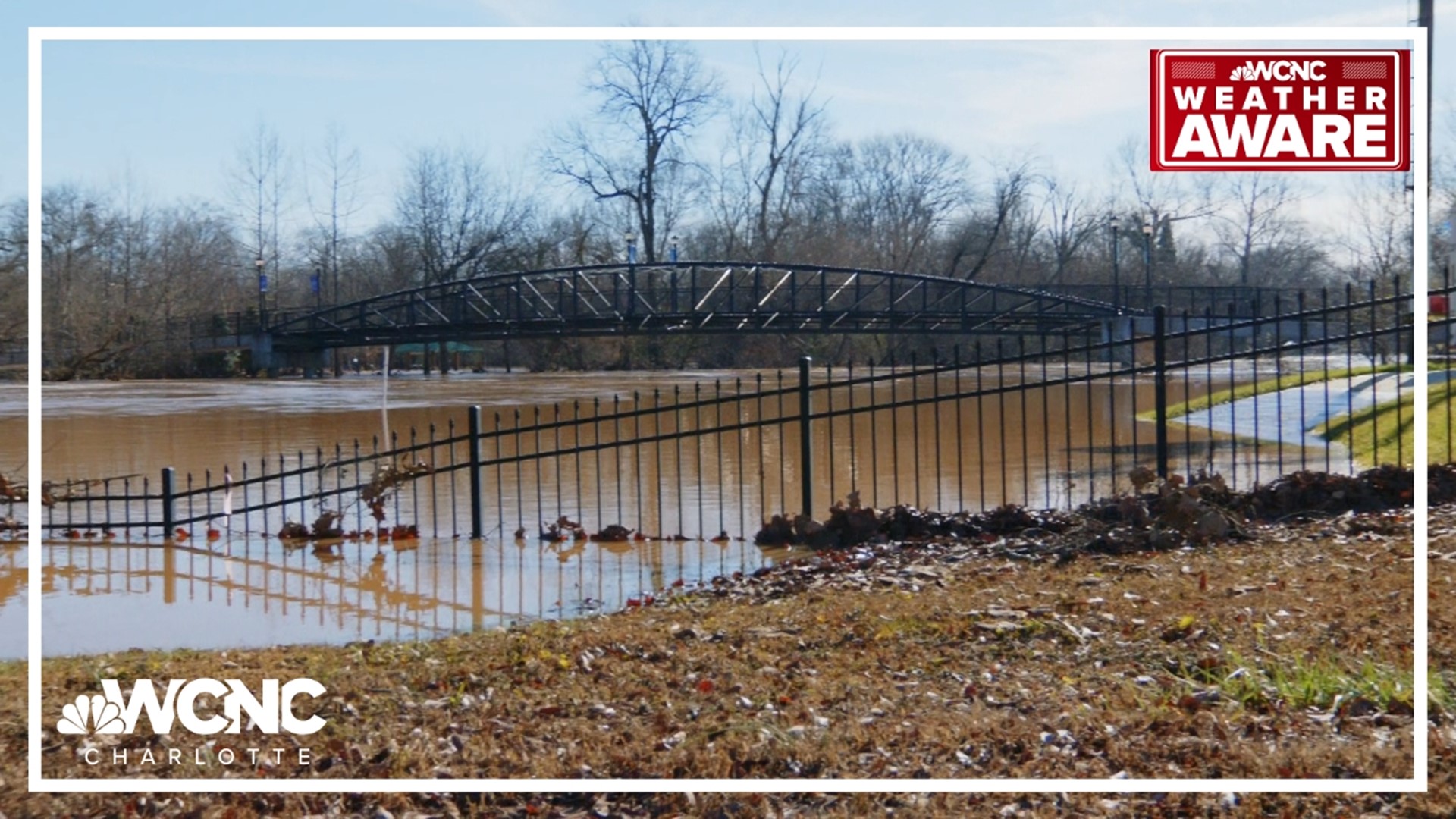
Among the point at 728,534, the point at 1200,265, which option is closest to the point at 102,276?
the point at 728,534

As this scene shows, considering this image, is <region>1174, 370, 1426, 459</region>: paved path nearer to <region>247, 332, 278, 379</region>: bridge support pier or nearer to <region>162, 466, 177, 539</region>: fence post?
<region>162, 466, 177, 539</region>: fence post

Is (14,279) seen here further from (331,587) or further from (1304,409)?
(1304,409)

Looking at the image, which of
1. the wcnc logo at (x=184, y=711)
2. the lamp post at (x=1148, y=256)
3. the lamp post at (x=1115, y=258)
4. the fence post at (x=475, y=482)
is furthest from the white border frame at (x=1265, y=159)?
the lamp post at (x=1115, y=258)

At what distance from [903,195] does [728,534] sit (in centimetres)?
629

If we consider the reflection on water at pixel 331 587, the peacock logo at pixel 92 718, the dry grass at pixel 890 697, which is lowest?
the reflection on water at pixel 331 587

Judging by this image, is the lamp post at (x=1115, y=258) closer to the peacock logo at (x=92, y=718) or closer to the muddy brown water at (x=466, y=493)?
the muddy brown water at (x=466, y=493)

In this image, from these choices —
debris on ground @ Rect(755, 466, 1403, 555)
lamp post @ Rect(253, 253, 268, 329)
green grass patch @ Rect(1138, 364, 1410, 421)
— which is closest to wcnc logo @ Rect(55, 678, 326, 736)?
debris on ground @ Rect(755, 466, 1403, 555)

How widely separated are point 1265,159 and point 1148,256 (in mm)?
9526

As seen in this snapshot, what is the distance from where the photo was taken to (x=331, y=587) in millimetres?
7863

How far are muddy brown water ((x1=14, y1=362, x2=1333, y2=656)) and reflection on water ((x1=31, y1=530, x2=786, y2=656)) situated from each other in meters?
0.02

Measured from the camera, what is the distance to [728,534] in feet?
30.5

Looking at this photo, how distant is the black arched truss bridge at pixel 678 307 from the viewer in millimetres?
13375

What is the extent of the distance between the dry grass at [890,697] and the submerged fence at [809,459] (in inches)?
81.7

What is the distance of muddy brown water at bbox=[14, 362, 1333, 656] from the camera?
23.7 ft
